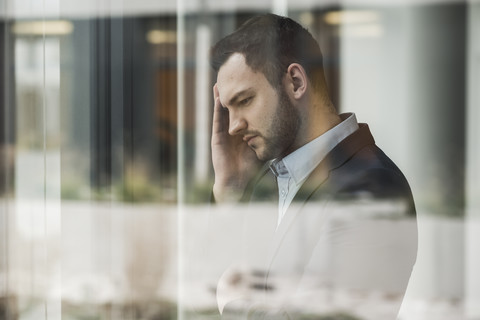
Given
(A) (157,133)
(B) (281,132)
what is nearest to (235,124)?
(B) (281,132)

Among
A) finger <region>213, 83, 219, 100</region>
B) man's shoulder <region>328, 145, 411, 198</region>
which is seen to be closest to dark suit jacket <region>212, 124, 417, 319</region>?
man's shoulder <region>328, 145, 411, 198</region>

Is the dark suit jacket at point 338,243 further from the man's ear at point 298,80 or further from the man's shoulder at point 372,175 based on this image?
the man's ear at point 298,80

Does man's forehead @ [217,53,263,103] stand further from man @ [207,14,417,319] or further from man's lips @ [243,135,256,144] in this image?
man's lips @ [243,135,256,144]

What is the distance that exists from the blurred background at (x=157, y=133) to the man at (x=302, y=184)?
6cm

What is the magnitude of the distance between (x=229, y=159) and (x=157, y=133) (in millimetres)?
388

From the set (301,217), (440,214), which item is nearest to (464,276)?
(440,214)

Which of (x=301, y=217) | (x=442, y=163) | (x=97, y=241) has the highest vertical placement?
(x=442, y=163)

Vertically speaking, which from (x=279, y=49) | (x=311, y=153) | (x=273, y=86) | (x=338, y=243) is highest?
(x=279, y=49)

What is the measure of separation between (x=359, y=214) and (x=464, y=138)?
429 millimetres

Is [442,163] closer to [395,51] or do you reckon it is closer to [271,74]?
[395,51]

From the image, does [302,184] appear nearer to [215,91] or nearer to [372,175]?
[372,175]

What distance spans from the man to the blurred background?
0.18 feet

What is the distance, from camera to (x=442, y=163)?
2188mm

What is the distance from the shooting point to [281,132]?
2.26 metres
